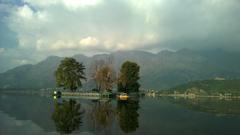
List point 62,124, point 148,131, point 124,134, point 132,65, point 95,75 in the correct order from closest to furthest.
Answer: point 124,134, point 148,131, point 62,124, point 95,75, point 132,65

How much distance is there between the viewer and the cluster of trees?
122750 millimetres

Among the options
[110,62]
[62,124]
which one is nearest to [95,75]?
[110,62]

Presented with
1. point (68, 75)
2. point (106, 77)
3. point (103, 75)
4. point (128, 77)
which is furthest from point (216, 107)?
point (68, 75)

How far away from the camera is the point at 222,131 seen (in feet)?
102

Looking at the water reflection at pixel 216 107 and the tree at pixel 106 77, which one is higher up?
the tree at pixel 106 77

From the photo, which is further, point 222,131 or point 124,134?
point 222,131

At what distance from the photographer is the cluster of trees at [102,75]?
403 feet

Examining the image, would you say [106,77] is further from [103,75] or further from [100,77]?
[100,77]

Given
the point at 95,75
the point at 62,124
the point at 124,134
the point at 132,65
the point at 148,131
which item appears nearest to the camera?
the point at 124,134

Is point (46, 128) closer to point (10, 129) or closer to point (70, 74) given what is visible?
point (10, 129)

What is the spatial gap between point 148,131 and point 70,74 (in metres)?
102

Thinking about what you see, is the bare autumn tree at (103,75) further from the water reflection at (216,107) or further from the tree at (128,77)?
the water reflection at (216,107)

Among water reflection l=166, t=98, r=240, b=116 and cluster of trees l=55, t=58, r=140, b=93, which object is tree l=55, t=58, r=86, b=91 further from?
water reflection l=166, t=98, r=240, b=116

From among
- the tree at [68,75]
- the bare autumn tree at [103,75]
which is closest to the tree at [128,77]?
the bare autumn tree at [103,75]
